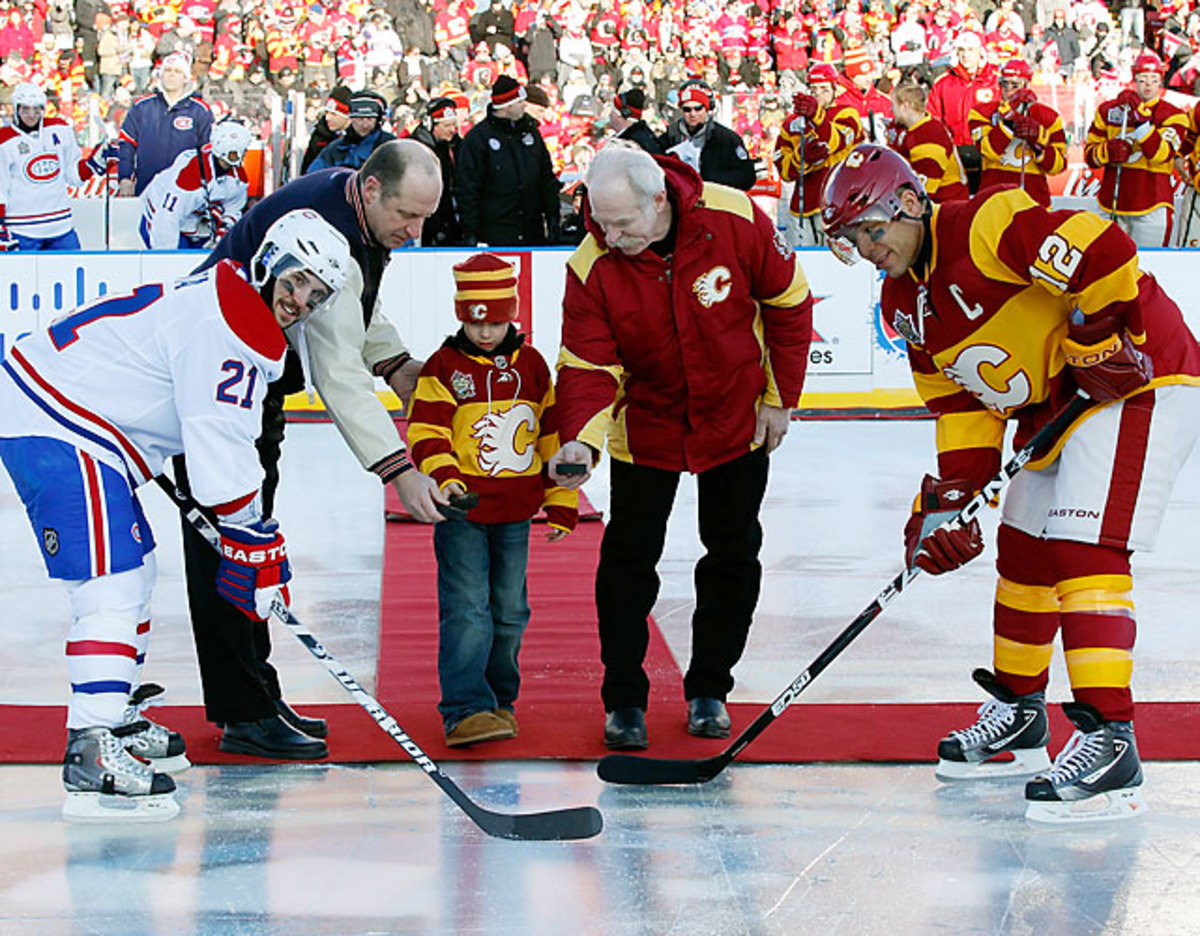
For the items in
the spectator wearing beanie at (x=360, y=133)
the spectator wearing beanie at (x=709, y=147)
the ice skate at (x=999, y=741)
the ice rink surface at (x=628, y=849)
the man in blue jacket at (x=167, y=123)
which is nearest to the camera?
the ice rink surface at (x=628, y=849)

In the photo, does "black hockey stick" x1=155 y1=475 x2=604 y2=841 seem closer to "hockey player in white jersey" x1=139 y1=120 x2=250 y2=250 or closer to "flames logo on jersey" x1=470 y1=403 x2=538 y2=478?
"flames logo on jersey" x1=470 y1=403 x2=538 y2=478

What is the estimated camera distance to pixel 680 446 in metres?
3.97

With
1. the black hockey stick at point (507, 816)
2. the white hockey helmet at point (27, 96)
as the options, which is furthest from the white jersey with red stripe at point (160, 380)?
the white hockey helmet at point (27, 96)

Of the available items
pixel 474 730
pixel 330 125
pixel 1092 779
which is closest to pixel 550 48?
pixel 330 125

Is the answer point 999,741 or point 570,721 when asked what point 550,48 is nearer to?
point 570,721

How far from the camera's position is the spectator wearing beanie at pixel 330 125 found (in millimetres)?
10648

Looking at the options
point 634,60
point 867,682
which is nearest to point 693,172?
point 867,682

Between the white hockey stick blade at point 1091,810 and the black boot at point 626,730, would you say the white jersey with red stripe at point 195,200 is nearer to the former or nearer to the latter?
the black boot at point 626,730

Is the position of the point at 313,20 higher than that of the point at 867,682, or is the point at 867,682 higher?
the point at 313,20

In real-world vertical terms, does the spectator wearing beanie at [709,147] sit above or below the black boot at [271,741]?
above

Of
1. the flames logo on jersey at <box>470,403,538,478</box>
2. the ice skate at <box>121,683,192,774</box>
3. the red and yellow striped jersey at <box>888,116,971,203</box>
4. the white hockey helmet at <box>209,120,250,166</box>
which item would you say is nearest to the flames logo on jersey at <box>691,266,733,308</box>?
the flames logo on jersey at <box>470,403,538,478</box>

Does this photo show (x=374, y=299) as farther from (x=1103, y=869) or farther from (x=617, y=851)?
(x=1103, y=869)

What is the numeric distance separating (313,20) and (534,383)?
11348mm

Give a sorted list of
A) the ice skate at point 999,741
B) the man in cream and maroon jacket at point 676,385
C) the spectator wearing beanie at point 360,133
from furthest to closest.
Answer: the spectator wearing beanie at point 360,133, the man in cream and maroon jacket at point 676,385, the ice skate at point 999,741
